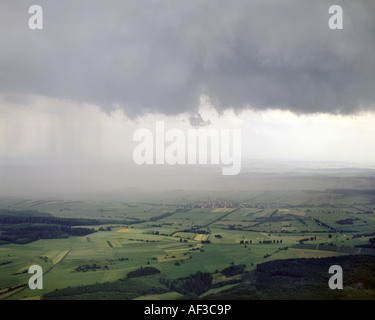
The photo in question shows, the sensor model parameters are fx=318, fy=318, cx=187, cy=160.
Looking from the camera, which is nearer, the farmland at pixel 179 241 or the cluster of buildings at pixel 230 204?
the farmland at pixel 179 241

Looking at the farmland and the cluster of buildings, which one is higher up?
the cluster of buildings

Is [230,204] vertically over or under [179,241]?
over

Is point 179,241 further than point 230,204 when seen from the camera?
No

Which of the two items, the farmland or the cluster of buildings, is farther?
the cluster of buildings
